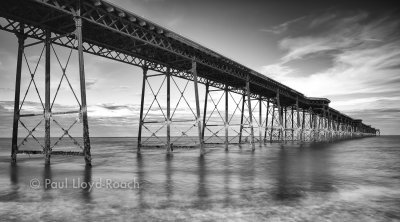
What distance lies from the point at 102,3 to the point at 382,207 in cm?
1290

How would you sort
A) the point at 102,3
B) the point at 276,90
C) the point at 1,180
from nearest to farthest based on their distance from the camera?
the point at 1,180 < the point at 102,3 < the point at 276,90

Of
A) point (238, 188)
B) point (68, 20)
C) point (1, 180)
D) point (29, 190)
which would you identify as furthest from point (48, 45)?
point (238, 188)

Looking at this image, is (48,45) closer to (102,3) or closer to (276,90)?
(102,3)

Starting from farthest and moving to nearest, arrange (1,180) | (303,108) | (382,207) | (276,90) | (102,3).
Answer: (303,108), (276,90), (102,3), (1,180), (382,207)

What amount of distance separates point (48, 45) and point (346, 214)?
13455 mm

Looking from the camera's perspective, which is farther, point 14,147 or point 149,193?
point 14,147

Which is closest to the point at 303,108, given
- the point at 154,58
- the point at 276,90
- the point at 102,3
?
the point at 276,90

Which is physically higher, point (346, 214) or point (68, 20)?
point (68, 20)

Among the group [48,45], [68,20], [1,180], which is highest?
[68,20]

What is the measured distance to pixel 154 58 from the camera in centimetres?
1958

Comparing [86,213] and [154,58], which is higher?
[154,58]

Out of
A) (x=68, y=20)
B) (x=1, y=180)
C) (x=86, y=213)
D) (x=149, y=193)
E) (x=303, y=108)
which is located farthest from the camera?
(x=303, y=108)

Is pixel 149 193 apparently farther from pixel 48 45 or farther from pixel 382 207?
pixel 48 45

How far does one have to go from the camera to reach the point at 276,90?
1371 inches
